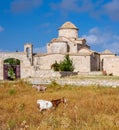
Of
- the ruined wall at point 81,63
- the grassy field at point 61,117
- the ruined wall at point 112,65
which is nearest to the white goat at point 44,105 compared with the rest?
the grassy field at point 61,117

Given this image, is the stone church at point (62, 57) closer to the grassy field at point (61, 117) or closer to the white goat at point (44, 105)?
the grassy field at point (61, 117)

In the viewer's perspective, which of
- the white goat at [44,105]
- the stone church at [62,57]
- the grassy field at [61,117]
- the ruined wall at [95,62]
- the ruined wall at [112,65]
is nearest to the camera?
the grassy field at [61,117]

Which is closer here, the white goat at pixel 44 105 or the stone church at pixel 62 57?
the white goat at pixel 44 105

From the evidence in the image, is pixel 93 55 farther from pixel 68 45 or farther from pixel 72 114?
pixel 72 114

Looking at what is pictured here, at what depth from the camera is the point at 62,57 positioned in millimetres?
50781

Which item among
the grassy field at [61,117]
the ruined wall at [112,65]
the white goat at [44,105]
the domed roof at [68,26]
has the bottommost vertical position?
the grassy field at [61,117]

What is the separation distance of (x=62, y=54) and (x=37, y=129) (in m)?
44.1

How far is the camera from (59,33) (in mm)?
56500

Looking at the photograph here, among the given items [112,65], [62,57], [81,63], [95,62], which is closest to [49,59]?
[62,57]

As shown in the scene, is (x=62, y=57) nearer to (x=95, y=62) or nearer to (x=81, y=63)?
(x=81, y=63)

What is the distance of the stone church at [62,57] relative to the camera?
152ft

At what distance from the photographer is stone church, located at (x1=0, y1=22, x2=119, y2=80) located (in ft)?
152

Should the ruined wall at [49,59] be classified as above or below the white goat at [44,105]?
above

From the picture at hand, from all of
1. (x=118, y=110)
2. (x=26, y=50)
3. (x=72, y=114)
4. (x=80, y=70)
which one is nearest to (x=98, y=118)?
(x=72, y=114)
